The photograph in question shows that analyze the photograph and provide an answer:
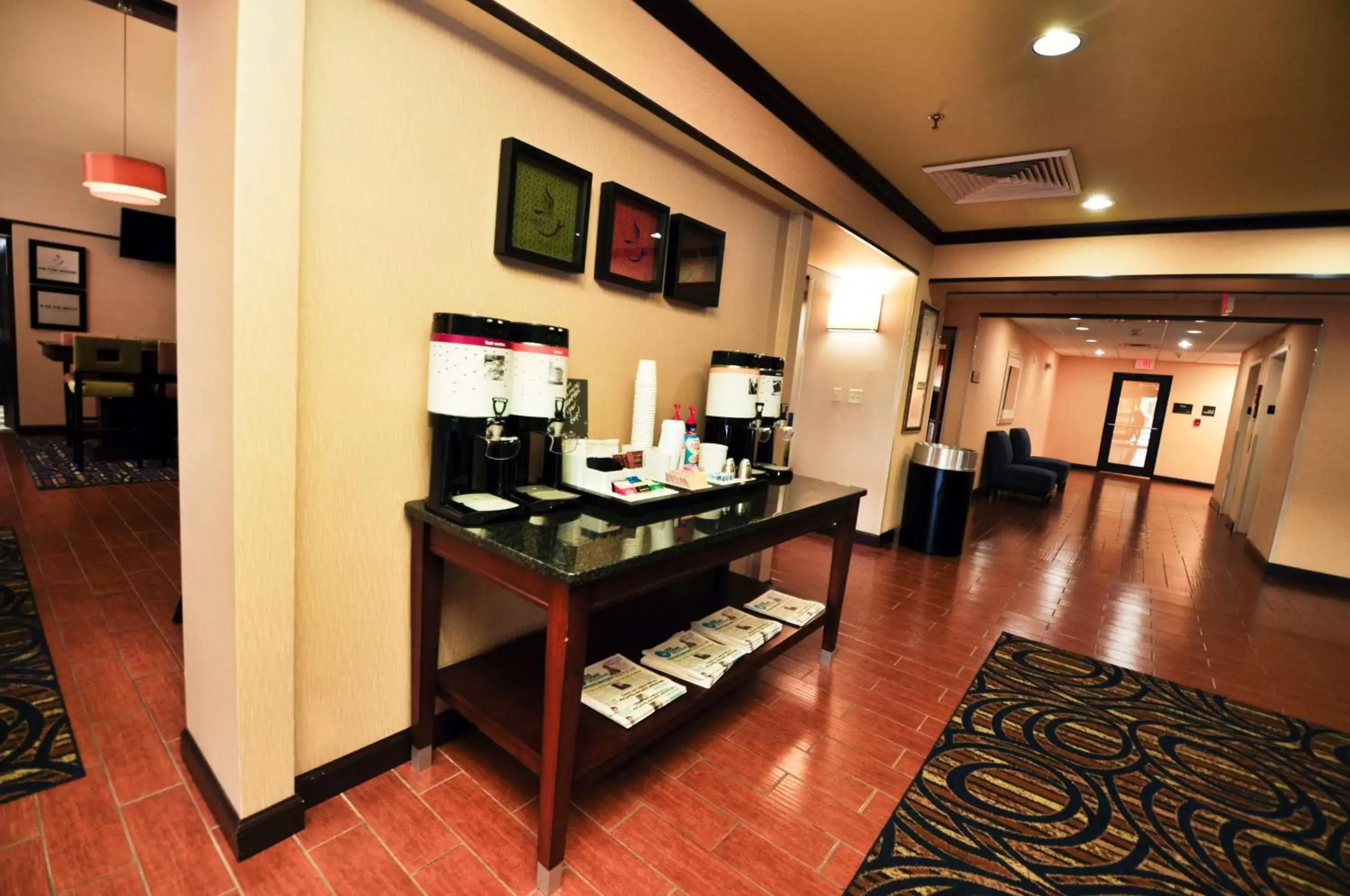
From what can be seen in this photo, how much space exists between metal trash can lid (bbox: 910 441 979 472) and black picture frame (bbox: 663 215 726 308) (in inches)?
106

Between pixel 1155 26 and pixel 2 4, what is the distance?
733cm

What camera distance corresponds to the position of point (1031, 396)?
10703 mm

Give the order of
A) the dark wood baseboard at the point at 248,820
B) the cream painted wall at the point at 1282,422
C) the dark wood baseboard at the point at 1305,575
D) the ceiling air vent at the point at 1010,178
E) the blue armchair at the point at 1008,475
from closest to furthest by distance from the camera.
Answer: the dark wood baseboard at the point at 248,820
the ceiling air vent at the point at 1010,178
the dark wood baseboard at the point at 1305,575
the cream painted wall at the point at 1282,422
the blue armchair at the point at 1008,475

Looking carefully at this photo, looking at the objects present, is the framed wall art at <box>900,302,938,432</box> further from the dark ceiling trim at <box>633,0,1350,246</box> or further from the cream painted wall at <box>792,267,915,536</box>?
the dark ceiling trim at <box>633,0,1350,246</box>

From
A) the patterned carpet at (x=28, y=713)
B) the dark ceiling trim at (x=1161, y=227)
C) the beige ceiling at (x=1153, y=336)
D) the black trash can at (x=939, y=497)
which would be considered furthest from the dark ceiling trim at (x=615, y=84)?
the beige ceiling at (x=1153, y=336)

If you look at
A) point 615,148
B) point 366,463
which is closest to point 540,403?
point 366,463

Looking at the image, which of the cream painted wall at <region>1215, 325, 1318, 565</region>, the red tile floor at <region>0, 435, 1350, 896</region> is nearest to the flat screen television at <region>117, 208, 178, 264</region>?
the red tile floor at <region>0, 435, 1350, 896</region>

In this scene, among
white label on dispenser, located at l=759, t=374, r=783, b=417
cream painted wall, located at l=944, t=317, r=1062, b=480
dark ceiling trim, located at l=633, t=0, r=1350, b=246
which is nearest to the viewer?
dark ceiling trim, located at l=633, t=0, r=1350, b=246

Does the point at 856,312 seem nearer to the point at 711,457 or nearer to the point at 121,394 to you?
the point at 711,457

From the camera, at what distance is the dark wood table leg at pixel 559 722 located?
1.33 metres

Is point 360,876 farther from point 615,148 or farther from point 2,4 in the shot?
point 2,4

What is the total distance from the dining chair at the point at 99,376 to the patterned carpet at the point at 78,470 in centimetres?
13

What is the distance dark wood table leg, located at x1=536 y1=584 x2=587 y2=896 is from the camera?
133 centimetres

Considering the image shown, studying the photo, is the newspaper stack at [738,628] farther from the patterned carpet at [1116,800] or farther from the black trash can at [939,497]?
the black trash can at [939,497]
